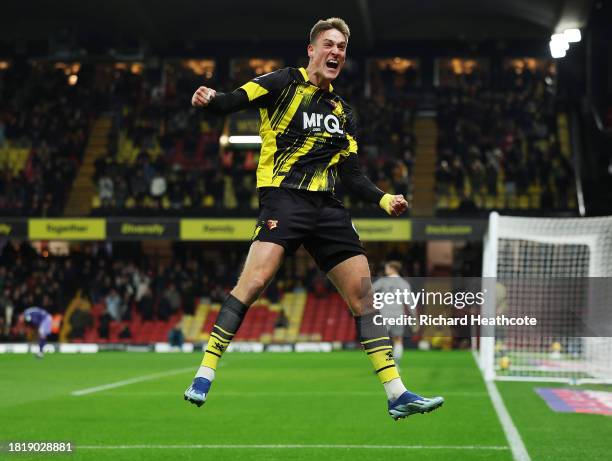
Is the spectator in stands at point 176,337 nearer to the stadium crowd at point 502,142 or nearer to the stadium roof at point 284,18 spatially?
the stadium crowd at point 502,142

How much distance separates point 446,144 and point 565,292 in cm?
1527

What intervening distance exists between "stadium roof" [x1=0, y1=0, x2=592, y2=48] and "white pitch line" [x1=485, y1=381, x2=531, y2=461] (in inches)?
818

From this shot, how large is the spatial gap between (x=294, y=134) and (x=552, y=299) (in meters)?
14.9

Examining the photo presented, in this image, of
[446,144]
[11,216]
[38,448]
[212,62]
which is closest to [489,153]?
[446,144]

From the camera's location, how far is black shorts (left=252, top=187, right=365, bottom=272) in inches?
254

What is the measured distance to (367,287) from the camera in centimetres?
666

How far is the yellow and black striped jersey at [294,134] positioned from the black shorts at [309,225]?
0.07m

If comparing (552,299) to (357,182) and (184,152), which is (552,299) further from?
(184,152)

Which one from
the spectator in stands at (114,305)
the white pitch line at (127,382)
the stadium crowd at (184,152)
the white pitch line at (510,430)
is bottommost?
the white pitch line at (127,382)

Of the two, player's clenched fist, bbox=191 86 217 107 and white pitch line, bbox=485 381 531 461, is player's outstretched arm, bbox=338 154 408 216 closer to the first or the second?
player's clenched fist, bbox=191 86 217 107

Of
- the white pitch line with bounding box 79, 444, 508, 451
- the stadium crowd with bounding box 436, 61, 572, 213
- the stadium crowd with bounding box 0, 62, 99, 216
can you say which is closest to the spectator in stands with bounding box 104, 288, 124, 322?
the stadium crowd with bounding box 0, 62, 99, 216

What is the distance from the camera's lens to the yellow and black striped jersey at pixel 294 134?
6.57 meters

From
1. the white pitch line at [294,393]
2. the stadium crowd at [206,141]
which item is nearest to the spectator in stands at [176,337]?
the stadium crowd at [206,141]
